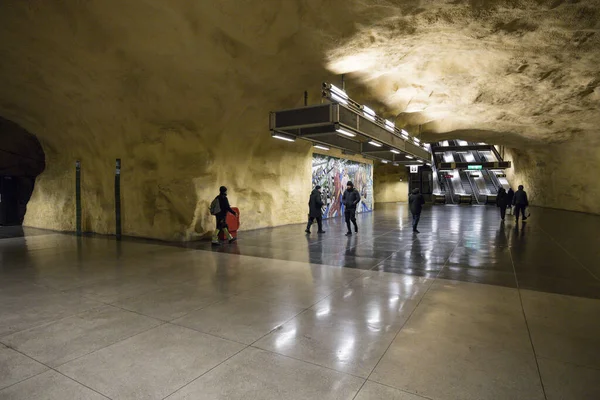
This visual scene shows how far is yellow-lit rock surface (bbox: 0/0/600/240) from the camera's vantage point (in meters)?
6.61

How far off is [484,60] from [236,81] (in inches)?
271

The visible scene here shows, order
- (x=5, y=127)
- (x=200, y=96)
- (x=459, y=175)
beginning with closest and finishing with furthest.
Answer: (x=200, y=96) < (x=5, y=127) < (x=459, y=175)

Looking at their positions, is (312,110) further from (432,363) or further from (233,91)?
(432,363)

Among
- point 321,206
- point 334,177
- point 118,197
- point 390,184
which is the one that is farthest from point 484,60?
point 390,184

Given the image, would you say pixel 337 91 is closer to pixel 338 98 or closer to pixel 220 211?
pixel 338 98

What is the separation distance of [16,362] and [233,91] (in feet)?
26.6

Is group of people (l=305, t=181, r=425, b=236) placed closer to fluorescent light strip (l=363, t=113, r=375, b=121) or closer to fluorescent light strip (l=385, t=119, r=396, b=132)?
fluorescent light strip (l=363, t=113, r=375, b=121)

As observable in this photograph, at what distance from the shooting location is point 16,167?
1792 centimetres

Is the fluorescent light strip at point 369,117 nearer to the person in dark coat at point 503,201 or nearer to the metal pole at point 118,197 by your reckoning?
the metal pole at point 118,197

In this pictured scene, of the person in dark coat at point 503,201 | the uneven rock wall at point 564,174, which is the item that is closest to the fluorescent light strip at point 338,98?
the person in dark coat at point 503,201

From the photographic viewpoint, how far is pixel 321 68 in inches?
343

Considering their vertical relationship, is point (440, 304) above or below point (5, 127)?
below

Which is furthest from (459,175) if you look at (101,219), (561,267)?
(101,219)

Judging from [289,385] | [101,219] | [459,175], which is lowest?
[289,385]
